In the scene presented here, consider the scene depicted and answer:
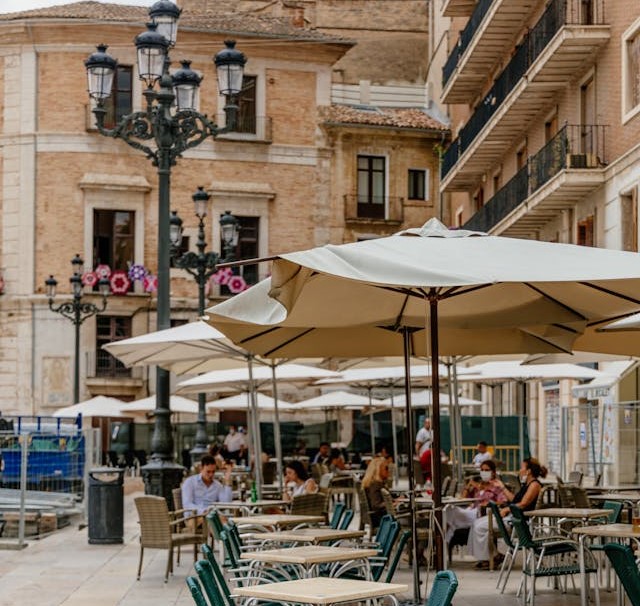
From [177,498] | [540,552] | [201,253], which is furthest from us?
[201,253]

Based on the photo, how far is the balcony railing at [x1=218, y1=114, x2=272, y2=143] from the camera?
175 feet

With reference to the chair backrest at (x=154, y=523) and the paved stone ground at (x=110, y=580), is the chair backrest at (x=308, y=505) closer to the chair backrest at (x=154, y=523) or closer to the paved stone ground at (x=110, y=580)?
the paved stone ground at (x=110, y=580)

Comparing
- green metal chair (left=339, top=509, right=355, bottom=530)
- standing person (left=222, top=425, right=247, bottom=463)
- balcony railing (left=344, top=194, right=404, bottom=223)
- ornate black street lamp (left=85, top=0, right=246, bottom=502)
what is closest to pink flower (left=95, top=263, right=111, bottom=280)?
balcony railing (left=344, top=194, right=404, bottom=223)

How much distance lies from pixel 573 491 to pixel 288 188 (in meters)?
38.4

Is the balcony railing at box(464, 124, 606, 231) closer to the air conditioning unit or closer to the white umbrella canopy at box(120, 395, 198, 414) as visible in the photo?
the air conditioning unit

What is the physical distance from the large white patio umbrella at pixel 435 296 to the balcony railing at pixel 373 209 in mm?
39888

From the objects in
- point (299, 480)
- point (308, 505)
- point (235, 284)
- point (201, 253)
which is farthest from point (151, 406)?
point (308, 505)

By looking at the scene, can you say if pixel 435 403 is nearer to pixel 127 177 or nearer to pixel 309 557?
pixel 309 557

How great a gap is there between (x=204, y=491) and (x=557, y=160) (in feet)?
54.2

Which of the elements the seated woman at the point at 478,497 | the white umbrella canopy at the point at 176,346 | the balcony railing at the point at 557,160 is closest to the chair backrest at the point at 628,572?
the seated woman at the point at 478,497

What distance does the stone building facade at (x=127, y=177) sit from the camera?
50688 millimetres

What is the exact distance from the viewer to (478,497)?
675 inches

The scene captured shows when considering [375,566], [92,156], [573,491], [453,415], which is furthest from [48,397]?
[375,566]

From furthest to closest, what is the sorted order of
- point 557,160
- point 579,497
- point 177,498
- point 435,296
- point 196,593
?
point 557,160, point 177,498, point 579,497, point 435,296, point 196,593
